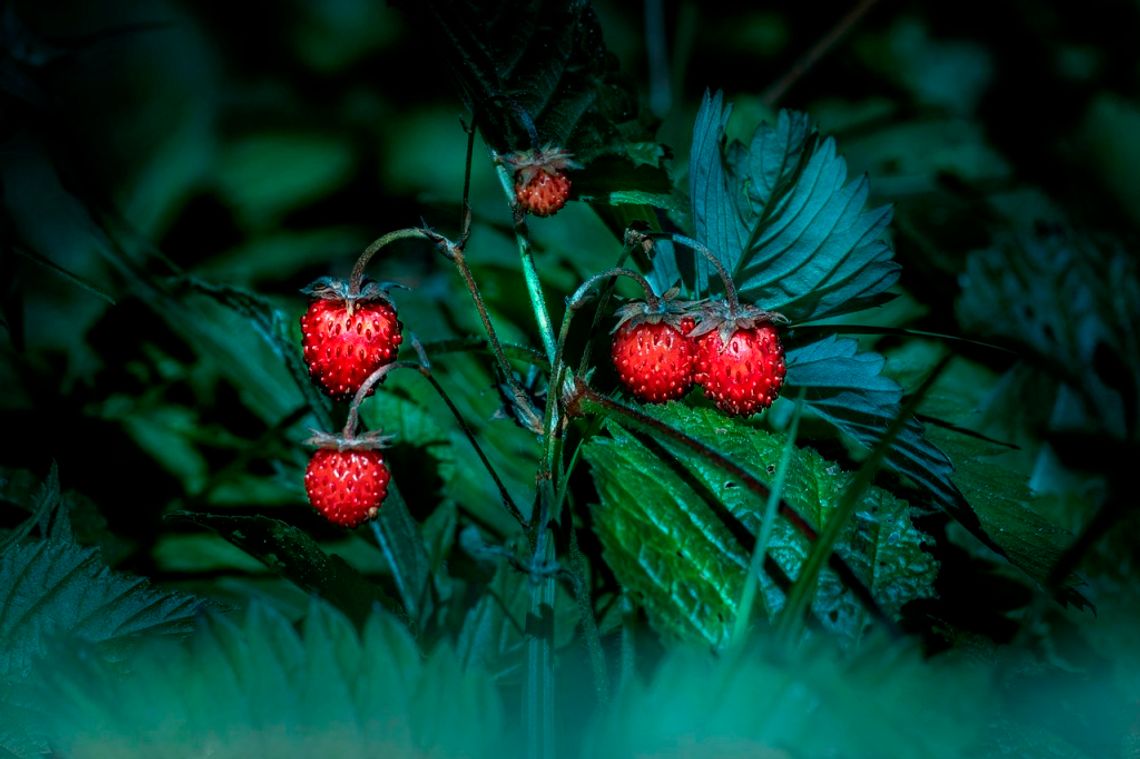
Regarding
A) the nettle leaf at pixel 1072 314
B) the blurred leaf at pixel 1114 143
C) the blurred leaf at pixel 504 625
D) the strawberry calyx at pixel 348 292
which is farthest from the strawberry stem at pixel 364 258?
the blurred leaf at pixel 1114 143

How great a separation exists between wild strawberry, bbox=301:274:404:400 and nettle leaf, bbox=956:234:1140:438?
0.63 meters

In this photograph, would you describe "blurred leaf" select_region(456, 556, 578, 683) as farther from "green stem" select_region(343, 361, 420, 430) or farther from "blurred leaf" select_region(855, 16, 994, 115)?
"blurred leaf" select_region(855, 16, 994, 115)

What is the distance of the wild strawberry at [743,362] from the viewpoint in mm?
561

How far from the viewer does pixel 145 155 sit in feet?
3.34

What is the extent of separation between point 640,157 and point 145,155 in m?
0.70

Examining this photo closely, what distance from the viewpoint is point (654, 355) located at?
0.55 meters

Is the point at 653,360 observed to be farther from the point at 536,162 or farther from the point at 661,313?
the point at 536,162

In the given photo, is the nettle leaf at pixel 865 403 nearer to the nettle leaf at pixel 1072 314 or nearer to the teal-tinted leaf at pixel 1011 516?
the teal-tinted leaf at pixel 1011 516

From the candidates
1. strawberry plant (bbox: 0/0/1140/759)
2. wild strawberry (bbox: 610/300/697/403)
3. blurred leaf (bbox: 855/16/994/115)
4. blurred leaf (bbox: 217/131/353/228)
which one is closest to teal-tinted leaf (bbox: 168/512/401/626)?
strawberry plant (bbox: 0/0/1140/759)

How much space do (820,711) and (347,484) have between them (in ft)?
1.11

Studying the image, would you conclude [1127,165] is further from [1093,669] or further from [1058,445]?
[1093,669]

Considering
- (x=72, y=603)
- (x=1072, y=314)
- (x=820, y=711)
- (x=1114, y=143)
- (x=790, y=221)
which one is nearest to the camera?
(x=820, y=711)

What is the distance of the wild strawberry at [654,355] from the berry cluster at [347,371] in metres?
0.16

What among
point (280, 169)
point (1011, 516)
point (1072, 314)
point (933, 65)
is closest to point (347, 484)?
point (1011, 516)
